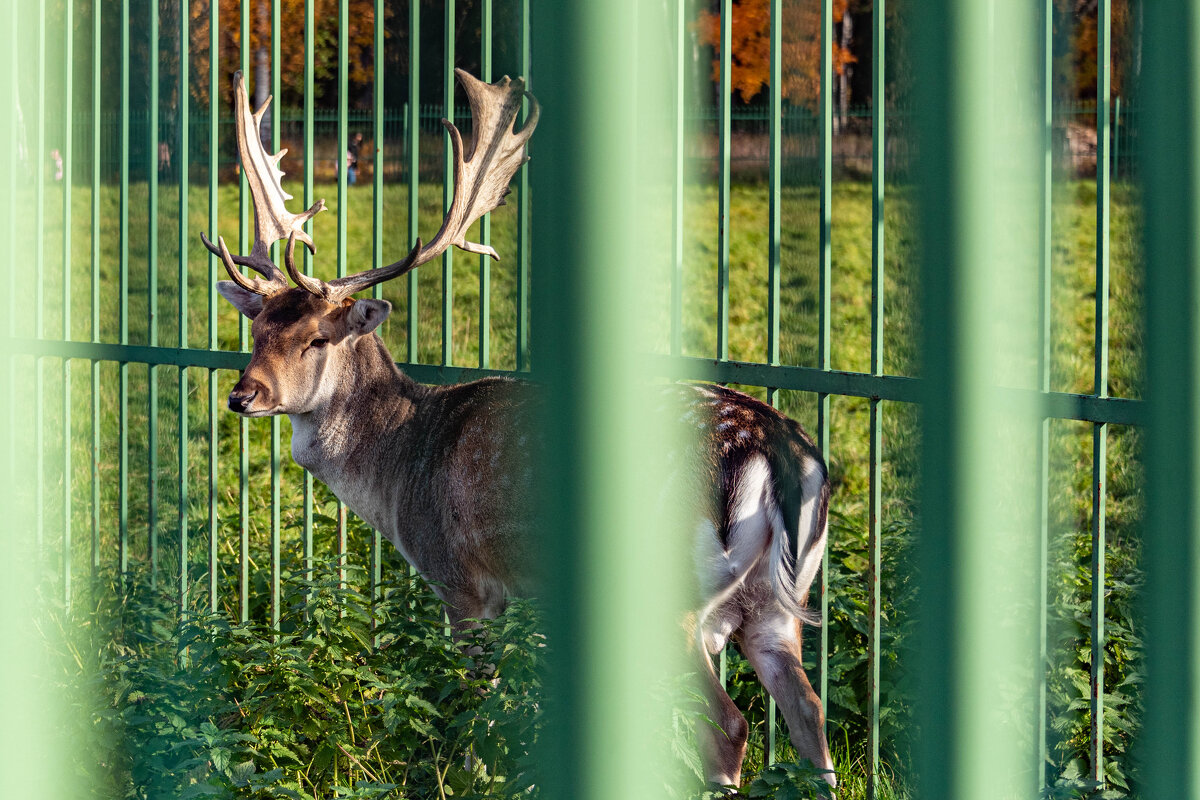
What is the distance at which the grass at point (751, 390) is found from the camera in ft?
2.49

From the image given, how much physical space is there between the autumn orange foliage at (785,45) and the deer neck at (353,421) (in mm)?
1524

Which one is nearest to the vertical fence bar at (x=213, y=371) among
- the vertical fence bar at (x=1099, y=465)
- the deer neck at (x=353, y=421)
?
the deer neck at (x=353, y=421)

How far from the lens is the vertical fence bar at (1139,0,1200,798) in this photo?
2.33 feet

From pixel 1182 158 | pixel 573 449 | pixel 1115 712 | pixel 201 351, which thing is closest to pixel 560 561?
pixel 573 449

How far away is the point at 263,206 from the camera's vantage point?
504 centimetres

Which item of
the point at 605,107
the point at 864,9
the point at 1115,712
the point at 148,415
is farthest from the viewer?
the point at 864,9

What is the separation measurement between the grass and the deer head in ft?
0.71

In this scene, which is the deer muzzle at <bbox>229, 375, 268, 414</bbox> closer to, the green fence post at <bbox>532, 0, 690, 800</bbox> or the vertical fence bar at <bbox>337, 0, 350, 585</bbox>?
the vertical fence bar at <bbox>337, 0, 350, 585</bbox>

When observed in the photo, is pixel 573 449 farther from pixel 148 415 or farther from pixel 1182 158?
pixel 148 415

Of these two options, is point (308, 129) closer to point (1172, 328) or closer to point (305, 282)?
point (305, 282)

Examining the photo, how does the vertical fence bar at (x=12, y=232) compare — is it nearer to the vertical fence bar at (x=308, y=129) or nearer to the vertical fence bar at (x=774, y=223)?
the vertical fence bar at (x=774, y=223)

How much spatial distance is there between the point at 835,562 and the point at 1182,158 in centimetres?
435

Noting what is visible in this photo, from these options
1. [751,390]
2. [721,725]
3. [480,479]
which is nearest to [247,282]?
[480,479]

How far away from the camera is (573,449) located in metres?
0.63
